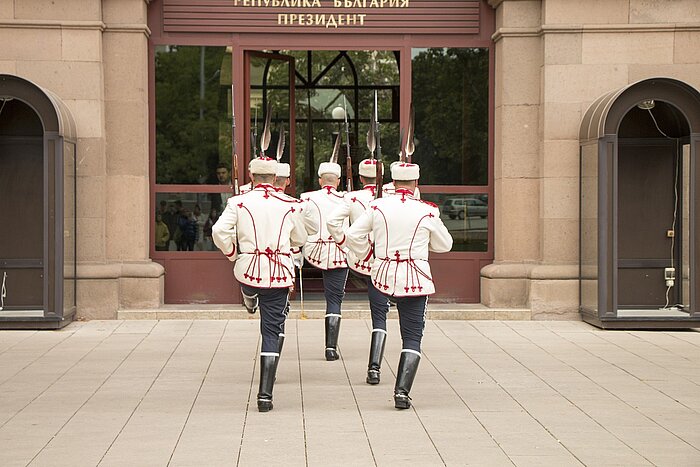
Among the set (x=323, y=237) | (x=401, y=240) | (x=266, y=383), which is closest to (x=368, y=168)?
(x=323, y=237)

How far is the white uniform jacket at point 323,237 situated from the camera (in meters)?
12.0

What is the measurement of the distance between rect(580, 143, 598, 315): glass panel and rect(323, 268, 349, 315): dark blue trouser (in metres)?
3.61

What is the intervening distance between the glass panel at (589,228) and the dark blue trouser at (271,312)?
19.0 ft

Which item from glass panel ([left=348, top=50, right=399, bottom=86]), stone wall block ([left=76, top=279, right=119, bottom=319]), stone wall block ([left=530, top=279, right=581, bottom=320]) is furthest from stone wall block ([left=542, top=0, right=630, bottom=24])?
stone wall block ([left=76, top=279, right=119, bottom=319])

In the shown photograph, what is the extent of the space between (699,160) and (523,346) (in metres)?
3.24

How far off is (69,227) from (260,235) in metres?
5.48

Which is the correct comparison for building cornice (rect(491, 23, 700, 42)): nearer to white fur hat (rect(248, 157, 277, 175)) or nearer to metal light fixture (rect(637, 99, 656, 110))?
metal light fixture (rect(637, 99, 656, 110))

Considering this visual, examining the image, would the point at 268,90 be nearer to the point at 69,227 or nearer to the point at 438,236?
the point at 69,227

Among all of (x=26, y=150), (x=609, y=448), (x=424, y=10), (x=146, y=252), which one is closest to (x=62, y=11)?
(x=26, y=150)

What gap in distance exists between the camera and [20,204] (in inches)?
595

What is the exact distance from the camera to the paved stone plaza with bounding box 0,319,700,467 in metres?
7.76

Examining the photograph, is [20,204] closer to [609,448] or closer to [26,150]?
[26,150]

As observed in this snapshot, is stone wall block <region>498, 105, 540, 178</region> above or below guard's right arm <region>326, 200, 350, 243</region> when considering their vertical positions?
above

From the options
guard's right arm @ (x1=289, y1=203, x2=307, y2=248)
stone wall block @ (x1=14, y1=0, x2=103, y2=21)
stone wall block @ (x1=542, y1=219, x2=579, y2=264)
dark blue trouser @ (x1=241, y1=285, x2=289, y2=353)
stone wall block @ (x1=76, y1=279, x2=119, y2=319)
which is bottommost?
stone wall block @ (x1=76, y1=279, x2=119, y2=319)
